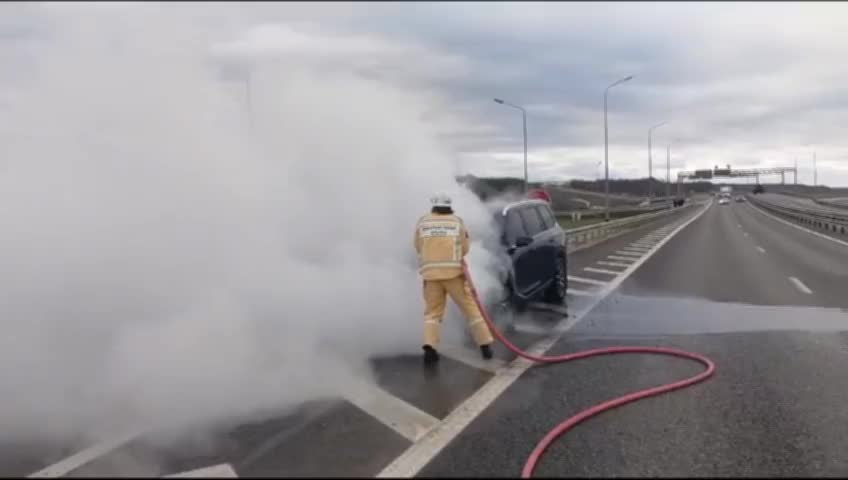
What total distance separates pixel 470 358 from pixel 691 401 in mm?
2292

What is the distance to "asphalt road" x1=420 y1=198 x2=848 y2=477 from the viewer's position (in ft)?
15.6

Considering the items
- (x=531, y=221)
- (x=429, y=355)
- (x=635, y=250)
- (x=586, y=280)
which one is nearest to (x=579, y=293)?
(x=586, y=280)

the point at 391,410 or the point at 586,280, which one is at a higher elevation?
the point at 391,410

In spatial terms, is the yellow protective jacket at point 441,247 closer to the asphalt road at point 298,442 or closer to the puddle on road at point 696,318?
the asphalt road at point 298,442

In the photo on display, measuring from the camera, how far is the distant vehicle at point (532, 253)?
31.2ft

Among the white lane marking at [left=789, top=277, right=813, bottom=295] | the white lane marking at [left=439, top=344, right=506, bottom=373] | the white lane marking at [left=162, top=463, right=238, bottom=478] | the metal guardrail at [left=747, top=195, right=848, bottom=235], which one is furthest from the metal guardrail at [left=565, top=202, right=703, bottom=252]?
the white lane marking at [left=162, top=463, right=238, bottom=478]

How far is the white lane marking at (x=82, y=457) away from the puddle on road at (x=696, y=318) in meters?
5.50

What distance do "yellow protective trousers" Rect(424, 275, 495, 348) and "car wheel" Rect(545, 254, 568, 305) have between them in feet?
12.7

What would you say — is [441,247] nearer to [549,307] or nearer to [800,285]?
[549,307]

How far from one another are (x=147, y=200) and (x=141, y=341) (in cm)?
136

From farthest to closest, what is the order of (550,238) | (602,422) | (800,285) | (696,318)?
1. (800,285)
2. (550,238)
3. (696,318)
4. (602,422)

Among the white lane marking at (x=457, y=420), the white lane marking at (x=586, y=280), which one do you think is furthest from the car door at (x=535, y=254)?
the white lane marking at (x=586, y=280)

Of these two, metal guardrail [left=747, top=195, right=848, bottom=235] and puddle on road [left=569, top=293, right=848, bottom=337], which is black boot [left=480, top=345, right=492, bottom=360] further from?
metal guardrail [left=747, top=195, right=848, bottom=235]

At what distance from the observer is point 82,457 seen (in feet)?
15.7
